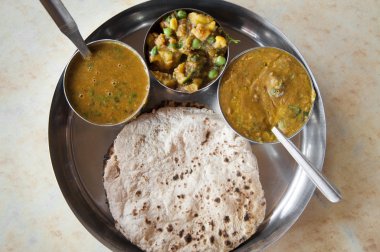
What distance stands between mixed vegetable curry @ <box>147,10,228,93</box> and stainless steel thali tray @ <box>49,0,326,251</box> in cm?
24

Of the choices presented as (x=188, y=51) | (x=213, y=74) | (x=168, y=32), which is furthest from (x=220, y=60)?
(x=168, y=32)

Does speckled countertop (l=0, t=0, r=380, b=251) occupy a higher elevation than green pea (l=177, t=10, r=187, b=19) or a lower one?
lower

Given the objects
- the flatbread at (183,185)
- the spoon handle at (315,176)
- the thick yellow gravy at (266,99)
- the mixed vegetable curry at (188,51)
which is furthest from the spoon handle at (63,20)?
the spoon handle at (315,176)

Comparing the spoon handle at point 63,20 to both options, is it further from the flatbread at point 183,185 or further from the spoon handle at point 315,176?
the spoon handle at point 315,176

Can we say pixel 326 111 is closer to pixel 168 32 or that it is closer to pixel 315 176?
pixel 315 176

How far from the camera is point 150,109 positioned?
9.88 feet

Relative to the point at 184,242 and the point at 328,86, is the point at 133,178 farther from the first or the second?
the point at 328,86

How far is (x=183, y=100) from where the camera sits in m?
3.02

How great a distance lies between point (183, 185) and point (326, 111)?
1.35m

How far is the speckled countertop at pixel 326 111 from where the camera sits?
3.05 metres

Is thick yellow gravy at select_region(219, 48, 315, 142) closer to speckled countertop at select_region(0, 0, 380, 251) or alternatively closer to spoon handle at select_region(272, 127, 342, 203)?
spoon handle at select_region(272, 127, 342, 203)

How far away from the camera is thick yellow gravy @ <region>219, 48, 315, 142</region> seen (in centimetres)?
270

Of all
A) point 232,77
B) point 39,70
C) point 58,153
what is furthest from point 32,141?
point 232,77

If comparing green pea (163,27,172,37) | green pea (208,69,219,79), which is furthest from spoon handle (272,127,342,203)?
green pea (163,27,172,37)
